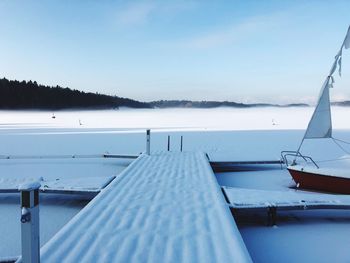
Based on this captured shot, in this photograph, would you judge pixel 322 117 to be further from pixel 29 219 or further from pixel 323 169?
pixel 29 219

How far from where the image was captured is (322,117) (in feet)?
32.4

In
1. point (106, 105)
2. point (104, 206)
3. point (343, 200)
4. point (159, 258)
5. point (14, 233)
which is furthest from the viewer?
point (106, 105)

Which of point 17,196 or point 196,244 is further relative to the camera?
point 17,196

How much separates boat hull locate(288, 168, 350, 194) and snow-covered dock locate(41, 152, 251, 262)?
3.07 metres

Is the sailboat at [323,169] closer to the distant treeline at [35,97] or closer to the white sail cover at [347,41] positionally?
the white sail cover at [347,41]

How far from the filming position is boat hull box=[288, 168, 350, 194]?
8.28m

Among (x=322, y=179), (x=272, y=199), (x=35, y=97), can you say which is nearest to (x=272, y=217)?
(x=272, y=199)

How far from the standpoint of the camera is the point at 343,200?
21.6 feet

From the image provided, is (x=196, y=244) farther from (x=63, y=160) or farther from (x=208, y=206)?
(x=63, y=160)

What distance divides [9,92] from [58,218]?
3583 inches

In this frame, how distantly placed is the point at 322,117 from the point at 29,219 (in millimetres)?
8912

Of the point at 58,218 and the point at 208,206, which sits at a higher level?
the point at 208,206

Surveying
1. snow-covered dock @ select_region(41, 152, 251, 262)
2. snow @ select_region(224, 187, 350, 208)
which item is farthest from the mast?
snow-covered dock @ select_region(41, 152, 251, 262)

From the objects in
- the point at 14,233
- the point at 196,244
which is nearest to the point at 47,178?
the point at 14,233
